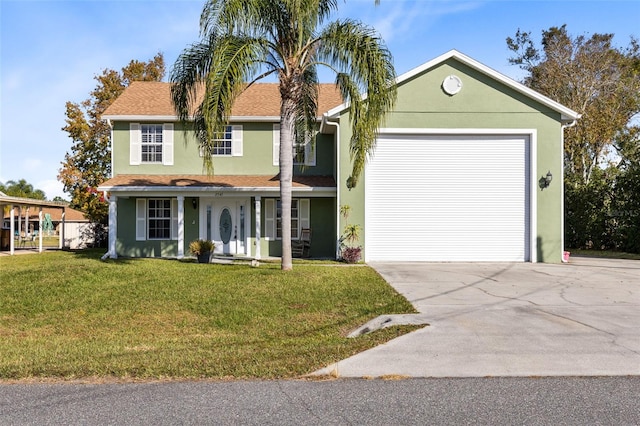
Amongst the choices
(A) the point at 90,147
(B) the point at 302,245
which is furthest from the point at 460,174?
(A) the point at 90,147

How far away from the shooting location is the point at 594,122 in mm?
26188

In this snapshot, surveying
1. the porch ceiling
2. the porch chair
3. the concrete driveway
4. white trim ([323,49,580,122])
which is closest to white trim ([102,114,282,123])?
the porch ceiling

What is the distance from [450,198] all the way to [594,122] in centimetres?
1454

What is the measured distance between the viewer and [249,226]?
1856cm

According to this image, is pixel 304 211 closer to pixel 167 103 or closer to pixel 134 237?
pixel 134 237

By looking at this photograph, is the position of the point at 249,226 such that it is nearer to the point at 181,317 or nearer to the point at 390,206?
the point at 390,206

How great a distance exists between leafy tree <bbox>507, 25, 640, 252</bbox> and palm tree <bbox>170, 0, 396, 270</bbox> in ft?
43.8

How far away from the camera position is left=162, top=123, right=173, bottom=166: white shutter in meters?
19.0

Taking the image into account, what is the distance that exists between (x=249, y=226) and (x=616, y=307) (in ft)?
41.5

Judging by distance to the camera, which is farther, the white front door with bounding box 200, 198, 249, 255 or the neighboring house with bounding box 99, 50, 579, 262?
the white front door with bounding box 200, 198, 249, 255

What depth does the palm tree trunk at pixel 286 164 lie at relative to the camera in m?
12.8

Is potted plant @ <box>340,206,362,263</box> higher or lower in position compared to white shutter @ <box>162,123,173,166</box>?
lower

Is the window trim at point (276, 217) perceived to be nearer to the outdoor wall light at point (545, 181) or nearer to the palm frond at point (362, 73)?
the palm frond at point (362, 73)

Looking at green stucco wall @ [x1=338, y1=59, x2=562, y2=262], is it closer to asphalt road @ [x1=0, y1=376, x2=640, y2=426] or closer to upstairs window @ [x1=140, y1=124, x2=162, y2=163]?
upstairs window @ [x1=140, y1=124, x2=162, y2=163]
